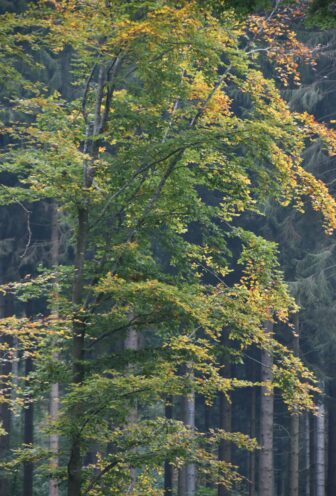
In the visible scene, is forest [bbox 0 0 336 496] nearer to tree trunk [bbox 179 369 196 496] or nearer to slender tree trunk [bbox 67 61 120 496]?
slender tree trunk [bbox 67 61 120 496]

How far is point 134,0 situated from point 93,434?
5838mm

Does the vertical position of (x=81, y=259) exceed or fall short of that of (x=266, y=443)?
it exceeds it

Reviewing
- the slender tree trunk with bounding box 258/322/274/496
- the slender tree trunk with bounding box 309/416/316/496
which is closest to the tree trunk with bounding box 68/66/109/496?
the slender tree trunk with bounding box 258/322/274/496

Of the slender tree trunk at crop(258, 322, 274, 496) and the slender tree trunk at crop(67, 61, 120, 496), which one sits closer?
the slender tree trunk at crop(67, 61, 120, 496)

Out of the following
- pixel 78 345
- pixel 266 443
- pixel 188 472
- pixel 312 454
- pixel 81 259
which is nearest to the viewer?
pixel 78 345

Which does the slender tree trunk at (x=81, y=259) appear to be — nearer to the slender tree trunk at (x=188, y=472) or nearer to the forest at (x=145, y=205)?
the forest at (x=145, y=205)

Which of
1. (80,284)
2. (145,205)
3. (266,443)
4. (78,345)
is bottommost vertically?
(266,443)

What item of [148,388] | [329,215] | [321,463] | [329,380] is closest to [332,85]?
[329,380]

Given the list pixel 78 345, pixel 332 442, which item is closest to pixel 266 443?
pixel 332 442

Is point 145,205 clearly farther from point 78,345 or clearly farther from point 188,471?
point 188,471

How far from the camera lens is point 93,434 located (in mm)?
11859

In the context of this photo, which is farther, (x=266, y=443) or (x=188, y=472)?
(x=188, y=472)

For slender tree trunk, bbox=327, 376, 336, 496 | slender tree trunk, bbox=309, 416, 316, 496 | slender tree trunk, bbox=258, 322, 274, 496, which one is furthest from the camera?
slender tree trunk, bbox=309, 416, 316, 496

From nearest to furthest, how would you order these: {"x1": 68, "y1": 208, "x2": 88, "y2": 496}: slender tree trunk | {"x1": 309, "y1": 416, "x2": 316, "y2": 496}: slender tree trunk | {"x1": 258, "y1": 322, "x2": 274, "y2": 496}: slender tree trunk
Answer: {"x1": 68, "y1": 208, "x2": 88, "y2": 496}: slender tree trunk < {"x1": 258, "y1": 322, "x2": 274, "y2": 496}: slender tree trunk < {"x1": 309, "y1": 416, "x2": 316, "y2": 496}: slender tree trunk
